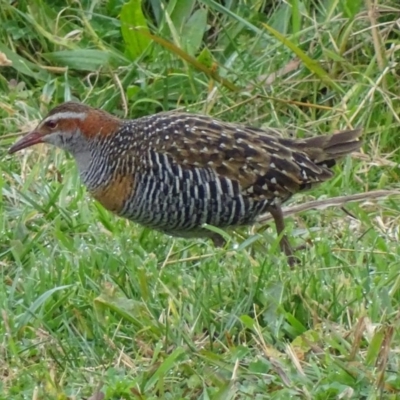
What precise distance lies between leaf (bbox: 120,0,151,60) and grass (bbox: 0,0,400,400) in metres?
0.01

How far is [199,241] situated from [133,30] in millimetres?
2120

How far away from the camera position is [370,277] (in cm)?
516

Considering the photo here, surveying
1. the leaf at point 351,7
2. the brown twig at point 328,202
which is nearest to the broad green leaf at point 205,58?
the leaf at point 351,7

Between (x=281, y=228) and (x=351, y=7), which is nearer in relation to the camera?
(x=281, y=228)

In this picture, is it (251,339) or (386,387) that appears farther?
(251,339)

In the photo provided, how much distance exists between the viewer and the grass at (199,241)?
15.0ft

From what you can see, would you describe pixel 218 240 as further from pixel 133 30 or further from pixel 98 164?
pixel 133 30

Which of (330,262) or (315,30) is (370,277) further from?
(315,30)

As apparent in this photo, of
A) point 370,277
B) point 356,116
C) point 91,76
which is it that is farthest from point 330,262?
point 91,76

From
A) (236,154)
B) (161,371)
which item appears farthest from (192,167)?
(161,371)

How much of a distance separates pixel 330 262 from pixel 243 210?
1.94 ft

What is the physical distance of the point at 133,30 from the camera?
783 centimetres

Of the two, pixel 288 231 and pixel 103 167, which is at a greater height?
pixel 103 167

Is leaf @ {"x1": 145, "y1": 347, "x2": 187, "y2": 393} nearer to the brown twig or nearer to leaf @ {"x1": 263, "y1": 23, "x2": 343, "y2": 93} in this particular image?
the brown twig
